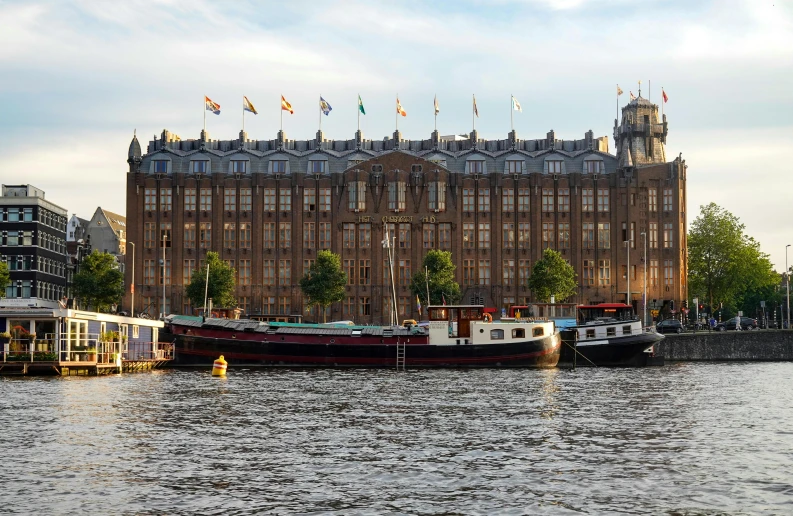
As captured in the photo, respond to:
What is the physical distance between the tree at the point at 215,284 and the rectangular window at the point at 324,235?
18.0m

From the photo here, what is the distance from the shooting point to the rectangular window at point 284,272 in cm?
15275

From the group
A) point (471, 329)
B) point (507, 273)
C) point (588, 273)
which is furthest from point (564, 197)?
point (471, 329)

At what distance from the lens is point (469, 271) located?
152 m

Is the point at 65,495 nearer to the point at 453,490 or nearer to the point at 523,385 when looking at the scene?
the point at 453,490

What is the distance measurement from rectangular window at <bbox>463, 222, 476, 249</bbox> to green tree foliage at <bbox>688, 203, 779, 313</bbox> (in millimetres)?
36358

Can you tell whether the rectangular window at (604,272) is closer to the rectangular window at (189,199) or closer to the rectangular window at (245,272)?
the rectangular window at (245,272)

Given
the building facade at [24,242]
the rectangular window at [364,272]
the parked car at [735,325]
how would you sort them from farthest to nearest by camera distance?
the rectangular window at [364,272], the building facade at [24,242], the parked car at [735,325]

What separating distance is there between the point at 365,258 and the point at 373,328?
5375 cm

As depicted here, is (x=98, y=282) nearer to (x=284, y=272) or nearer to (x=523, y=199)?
(x=284, y=272)

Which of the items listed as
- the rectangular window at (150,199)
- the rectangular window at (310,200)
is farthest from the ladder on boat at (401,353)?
the rectangular window at (150,199)

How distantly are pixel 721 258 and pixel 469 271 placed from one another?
41.6m

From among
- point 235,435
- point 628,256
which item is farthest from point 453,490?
point 628,256

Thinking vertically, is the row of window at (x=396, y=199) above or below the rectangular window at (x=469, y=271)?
above

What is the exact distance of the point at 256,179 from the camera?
15388 centimetres
